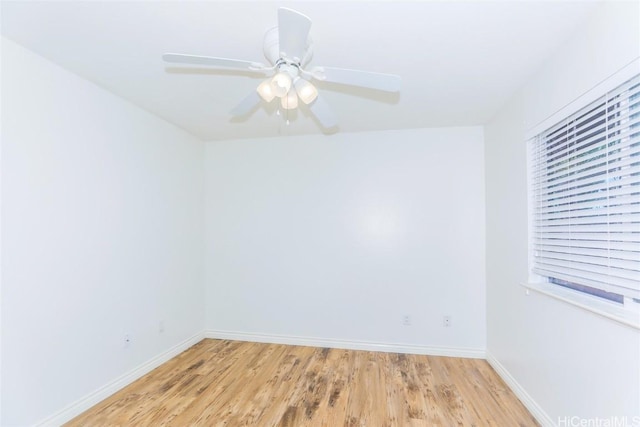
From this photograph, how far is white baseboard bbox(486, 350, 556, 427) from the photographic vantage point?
2012 mm

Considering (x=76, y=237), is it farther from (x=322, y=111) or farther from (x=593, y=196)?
(x=593, y=196)

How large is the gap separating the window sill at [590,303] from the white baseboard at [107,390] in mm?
3293

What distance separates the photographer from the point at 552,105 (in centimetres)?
→ 196

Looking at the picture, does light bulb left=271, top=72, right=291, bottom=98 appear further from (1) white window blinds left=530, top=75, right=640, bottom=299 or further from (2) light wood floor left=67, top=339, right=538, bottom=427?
(2) light wood floor left=67, top=339, right=538, bottom=427

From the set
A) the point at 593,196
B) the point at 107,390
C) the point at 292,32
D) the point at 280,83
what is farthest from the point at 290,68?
the point at 107,390

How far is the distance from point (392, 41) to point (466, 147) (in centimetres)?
189

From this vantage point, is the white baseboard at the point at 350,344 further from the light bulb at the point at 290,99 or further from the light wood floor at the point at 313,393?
the light bulb at the point at 290,99

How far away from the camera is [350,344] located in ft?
11.1

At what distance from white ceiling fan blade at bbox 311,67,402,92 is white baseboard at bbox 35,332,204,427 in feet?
8.94

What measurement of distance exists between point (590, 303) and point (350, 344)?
229 centimetres

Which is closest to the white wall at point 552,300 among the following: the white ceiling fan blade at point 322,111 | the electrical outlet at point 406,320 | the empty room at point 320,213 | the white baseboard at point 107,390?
the empty room at point 320,213

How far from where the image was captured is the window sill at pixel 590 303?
135 cm

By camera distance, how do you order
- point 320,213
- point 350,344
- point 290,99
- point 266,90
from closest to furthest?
1. point 266,90
2. point 290,99
3. point 350,344
4. point 320,213

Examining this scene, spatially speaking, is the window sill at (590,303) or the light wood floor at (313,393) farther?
the light wood floor at (313,393)
